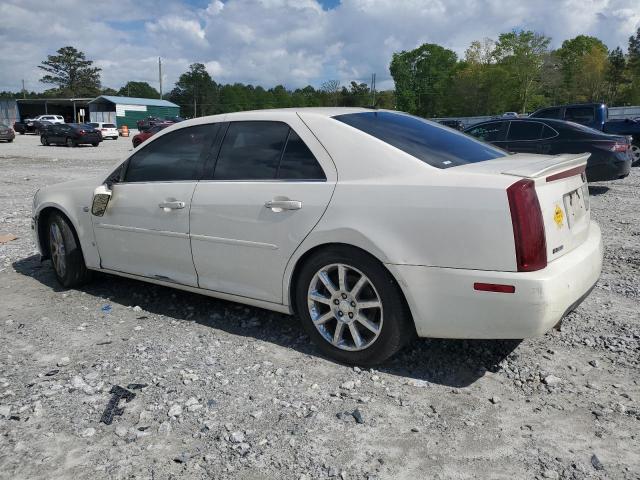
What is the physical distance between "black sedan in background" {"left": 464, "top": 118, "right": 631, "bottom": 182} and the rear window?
5.51m

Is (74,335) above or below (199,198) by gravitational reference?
below

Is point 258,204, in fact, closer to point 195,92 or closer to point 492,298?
point 492,298

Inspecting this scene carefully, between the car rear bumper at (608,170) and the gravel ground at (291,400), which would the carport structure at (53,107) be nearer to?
the car rear bumper at (608,170)

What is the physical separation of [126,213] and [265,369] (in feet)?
6.03

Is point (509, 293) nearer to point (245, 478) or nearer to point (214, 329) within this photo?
point (245, 478)

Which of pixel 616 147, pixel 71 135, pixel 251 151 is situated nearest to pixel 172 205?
pixel 251 151

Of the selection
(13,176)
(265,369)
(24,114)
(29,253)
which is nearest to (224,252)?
(265,369)

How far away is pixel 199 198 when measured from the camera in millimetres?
3857

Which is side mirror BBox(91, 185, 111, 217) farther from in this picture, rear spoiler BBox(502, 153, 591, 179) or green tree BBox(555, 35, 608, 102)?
green tree BBox(555, 35, 608, 102)

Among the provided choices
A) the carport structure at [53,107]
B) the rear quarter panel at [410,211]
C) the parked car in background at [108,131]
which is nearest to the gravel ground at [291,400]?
the rear quarter panel at [410,211]

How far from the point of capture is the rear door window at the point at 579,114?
588 inches

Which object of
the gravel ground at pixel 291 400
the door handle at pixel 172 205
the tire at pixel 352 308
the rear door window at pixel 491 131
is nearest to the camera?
the gravel ground at pixel 291 400

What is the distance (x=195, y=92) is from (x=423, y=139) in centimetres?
10710

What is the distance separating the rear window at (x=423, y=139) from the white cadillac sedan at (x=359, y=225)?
0.05 feet
